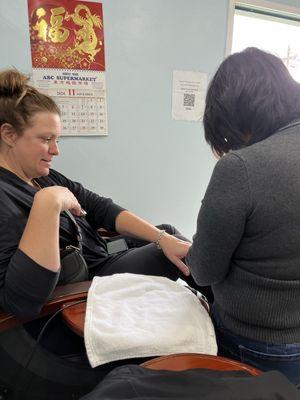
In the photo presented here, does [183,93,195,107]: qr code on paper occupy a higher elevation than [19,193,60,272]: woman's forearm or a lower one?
higher

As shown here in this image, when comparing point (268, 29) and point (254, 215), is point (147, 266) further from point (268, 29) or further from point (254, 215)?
point (268, 29)

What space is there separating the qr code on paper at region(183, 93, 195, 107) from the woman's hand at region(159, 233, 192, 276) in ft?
3.29

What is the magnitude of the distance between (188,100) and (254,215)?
137 centimetres

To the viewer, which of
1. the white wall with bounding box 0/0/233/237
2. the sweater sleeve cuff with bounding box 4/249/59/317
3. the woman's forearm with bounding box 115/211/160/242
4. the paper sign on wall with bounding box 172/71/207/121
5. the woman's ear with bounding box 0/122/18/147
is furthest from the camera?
the paper sign on wall with bounding box 172/71/207/121

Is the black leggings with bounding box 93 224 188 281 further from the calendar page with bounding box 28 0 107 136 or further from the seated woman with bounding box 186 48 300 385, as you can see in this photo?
the calendar page with bounding box 28 0 107 136

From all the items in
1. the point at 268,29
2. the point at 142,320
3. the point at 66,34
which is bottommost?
the point at 142,320

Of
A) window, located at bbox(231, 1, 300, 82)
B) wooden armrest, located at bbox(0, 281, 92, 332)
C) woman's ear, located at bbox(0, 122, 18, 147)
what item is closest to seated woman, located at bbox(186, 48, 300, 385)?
wooden armrest, located at bbox(0, 281, 92, 332)

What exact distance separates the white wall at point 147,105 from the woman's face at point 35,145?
25.0 inches

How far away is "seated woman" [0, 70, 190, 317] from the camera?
728 millimetres

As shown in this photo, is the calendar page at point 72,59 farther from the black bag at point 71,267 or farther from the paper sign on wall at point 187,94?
the black bag at point 71,267

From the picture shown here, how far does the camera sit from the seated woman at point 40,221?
0.73m

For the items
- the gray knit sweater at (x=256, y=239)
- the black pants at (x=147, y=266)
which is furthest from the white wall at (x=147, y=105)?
the gray knit sweater at (x=256, y=239)

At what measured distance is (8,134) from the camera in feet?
3.06

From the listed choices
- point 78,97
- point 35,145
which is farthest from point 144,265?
point 78,97
